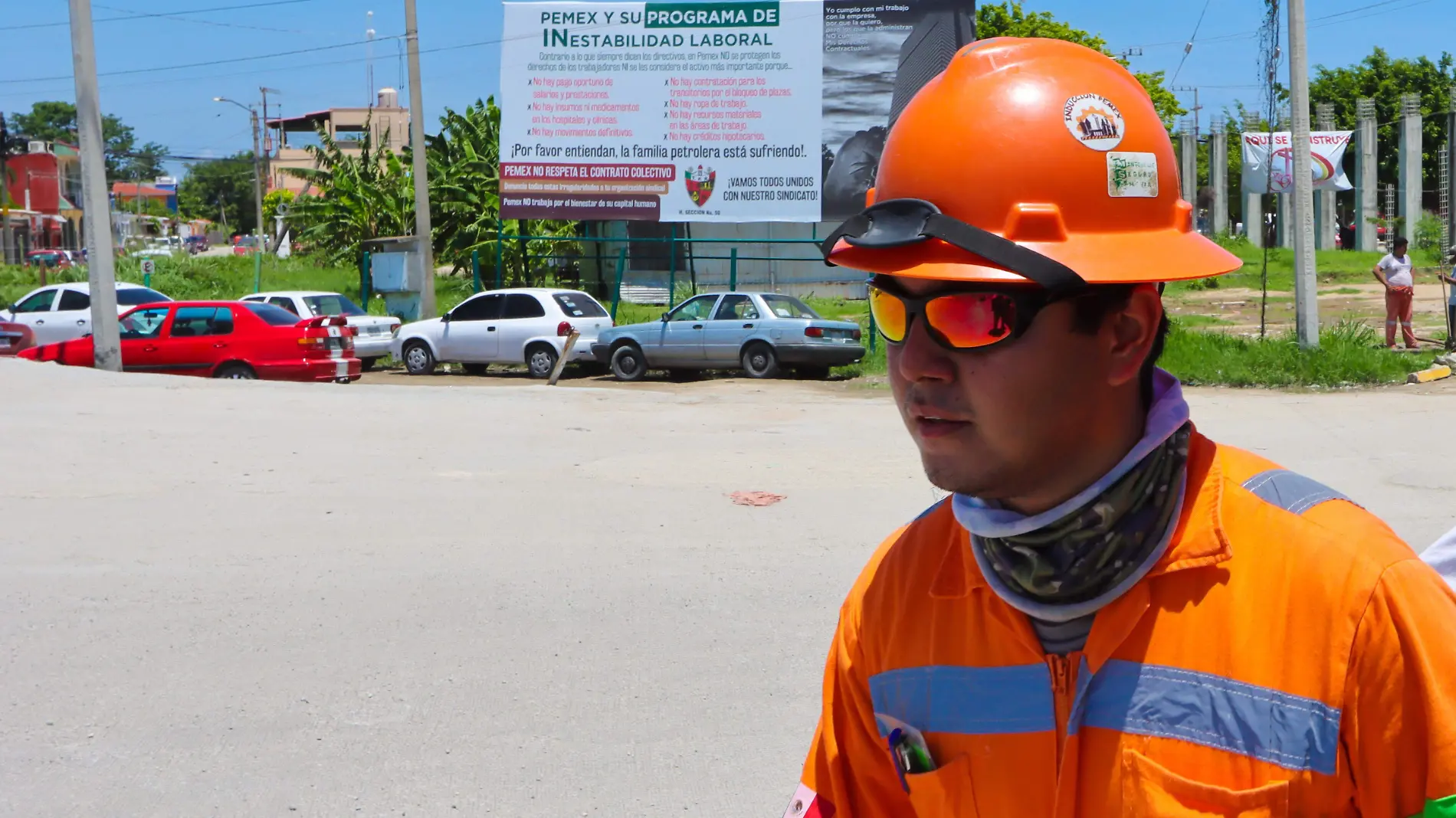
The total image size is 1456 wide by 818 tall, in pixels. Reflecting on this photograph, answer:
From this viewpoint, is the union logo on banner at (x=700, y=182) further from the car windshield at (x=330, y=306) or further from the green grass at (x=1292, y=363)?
the green grass at (x=1292, y=363)

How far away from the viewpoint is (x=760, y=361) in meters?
20.4

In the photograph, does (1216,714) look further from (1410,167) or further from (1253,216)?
(1253,216)

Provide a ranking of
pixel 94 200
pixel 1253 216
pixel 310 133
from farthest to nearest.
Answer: pixel 310 133 → pixel 1253 216 → pixel 94 200

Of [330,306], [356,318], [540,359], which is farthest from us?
[330,306]

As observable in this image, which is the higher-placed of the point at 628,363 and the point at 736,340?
the point at 736,340

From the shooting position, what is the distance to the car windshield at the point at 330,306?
77.7 ft

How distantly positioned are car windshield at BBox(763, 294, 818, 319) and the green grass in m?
5.31

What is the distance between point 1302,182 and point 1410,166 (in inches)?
1614

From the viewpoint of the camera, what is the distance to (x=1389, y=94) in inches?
2542

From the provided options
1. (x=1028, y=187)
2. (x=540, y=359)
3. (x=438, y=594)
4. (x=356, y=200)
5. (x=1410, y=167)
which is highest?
(x=1410, y=167)

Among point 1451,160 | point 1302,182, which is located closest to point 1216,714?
point 1302,182

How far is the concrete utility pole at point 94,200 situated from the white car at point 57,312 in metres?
7.04

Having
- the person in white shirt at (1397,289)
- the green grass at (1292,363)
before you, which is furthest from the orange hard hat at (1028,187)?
the person in white shirt at (1397,289)

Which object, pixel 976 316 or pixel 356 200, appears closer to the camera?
pixel 976 316
